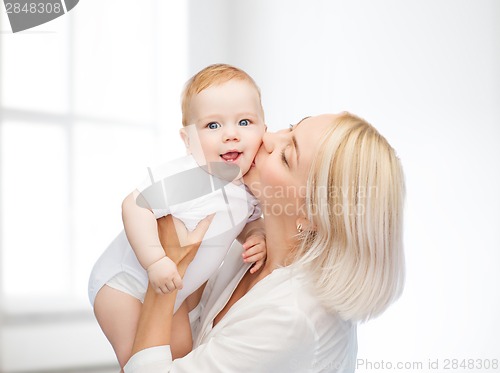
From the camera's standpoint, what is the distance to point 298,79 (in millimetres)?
3236

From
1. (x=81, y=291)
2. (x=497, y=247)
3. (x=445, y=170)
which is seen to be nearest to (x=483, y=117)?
(x=445, y=170)

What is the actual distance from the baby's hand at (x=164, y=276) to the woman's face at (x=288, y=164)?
0.26 meters

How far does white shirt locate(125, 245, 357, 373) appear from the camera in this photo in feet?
3.95

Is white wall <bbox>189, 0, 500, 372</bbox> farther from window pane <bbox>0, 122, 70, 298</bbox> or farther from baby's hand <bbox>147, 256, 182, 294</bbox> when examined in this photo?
baby's hand <bbox>147, 256, 182, 294</bbox>

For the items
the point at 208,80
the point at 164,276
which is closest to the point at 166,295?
the point at 164,276

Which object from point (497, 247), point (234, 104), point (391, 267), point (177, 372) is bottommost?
point (497, 247)

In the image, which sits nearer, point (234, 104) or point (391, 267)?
point (391, 267)

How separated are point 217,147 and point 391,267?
0.45 metres

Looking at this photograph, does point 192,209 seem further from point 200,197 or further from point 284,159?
point 284,159

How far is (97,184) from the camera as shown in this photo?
3.28 metres

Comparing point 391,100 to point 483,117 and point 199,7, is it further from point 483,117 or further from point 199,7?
point 199,7
